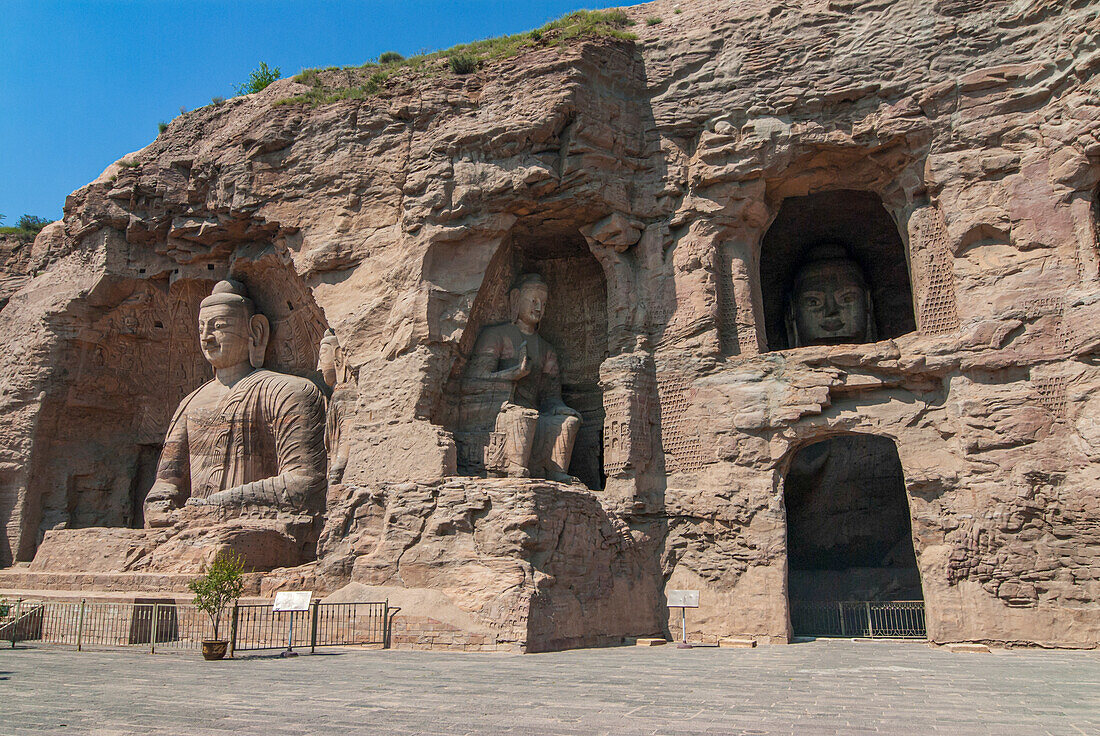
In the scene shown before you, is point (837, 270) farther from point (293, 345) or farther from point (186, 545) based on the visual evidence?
point (186, 545)

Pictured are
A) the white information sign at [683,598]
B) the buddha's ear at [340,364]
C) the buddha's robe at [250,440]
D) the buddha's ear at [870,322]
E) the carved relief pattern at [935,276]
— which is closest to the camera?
the white information sign at [683,598]

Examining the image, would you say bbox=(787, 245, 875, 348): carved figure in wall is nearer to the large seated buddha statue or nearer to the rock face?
the rock face

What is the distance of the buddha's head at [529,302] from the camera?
14.8m

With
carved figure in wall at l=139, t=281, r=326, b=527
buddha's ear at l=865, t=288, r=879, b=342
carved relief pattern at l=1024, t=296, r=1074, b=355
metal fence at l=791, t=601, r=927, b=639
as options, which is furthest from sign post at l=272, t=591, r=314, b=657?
buddha's ear at l=865, t=288, r=879, b=342

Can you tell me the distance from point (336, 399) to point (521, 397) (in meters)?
3.08

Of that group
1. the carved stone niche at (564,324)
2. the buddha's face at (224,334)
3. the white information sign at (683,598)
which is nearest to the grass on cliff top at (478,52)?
the carved stone niche at (564,324)

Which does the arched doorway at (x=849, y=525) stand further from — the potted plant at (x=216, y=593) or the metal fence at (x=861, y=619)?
the potted plant at (x=216, y=593)

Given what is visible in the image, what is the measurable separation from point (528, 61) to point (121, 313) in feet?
32.1

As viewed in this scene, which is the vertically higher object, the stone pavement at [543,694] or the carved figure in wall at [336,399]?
the carved figure in wall at [336,399]

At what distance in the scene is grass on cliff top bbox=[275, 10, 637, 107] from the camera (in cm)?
1467

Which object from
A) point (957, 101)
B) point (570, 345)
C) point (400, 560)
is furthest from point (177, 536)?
point (957, 101)

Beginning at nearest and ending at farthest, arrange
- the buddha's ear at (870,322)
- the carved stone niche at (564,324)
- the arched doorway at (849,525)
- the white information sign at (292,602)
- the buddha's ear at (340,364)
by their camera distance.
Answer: the white information sign at (292,602) → the carved stone niche at (564,324) → the buddha's ear at (340,364) → the arched doorway at (849,525) → the buddha's ear at (870,322)

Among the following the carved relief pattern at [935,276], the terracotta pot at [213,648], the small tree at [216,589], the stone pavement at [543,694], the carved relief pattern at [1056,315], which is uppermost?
the carved relief pattern at [935,276]

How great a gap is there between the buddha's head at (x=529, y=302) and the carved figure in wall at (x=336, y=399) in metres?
2.94
